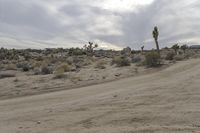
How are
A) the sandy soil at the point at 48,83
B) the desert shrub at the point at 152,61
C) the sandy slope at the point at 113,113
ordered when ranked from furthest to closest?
1. the desert shrub at the point at 152,61
2. the sandy soil at the point at 48,83
3. the sandy slope at the point at 113,113

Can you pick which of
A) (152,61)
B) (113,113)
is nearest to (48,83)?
(152,61)

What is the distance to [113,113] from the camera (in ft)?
41.2

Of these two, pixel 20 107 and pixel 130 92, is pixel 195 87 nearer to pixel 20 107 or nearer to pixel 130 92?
pixel 130 92

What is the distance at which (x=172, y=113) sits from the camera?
39.0ft

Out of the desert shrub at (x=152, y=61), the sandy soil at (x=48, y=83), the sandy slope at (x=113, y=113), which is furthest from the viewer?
the desert shrub at (x=152, y=61)

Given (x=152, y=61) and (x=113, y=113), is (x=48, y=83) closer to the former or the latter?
(x=152, y=61)

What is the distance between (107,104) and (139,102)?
1256mm

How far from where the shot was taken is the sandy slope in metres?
10.7

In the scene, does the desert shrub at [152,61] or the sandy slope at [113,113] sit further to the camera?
the desert shrub at [152,61]

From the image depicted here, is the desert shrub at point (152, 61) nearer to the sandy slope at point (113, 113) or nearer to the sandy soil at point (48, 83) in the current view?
the sandy soil at point (48, 83)

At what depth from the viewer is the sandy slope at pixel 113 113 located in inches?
420

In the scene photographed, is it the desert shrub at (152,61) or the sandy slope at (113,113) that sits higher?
the desert shrub at (152,61)

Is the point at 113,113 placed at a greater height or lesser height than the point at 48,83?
lesser

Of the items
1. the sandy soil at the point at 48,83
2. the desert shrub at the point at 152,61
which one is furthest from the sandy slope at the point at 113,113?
the desert shrub at the point at 152,61
